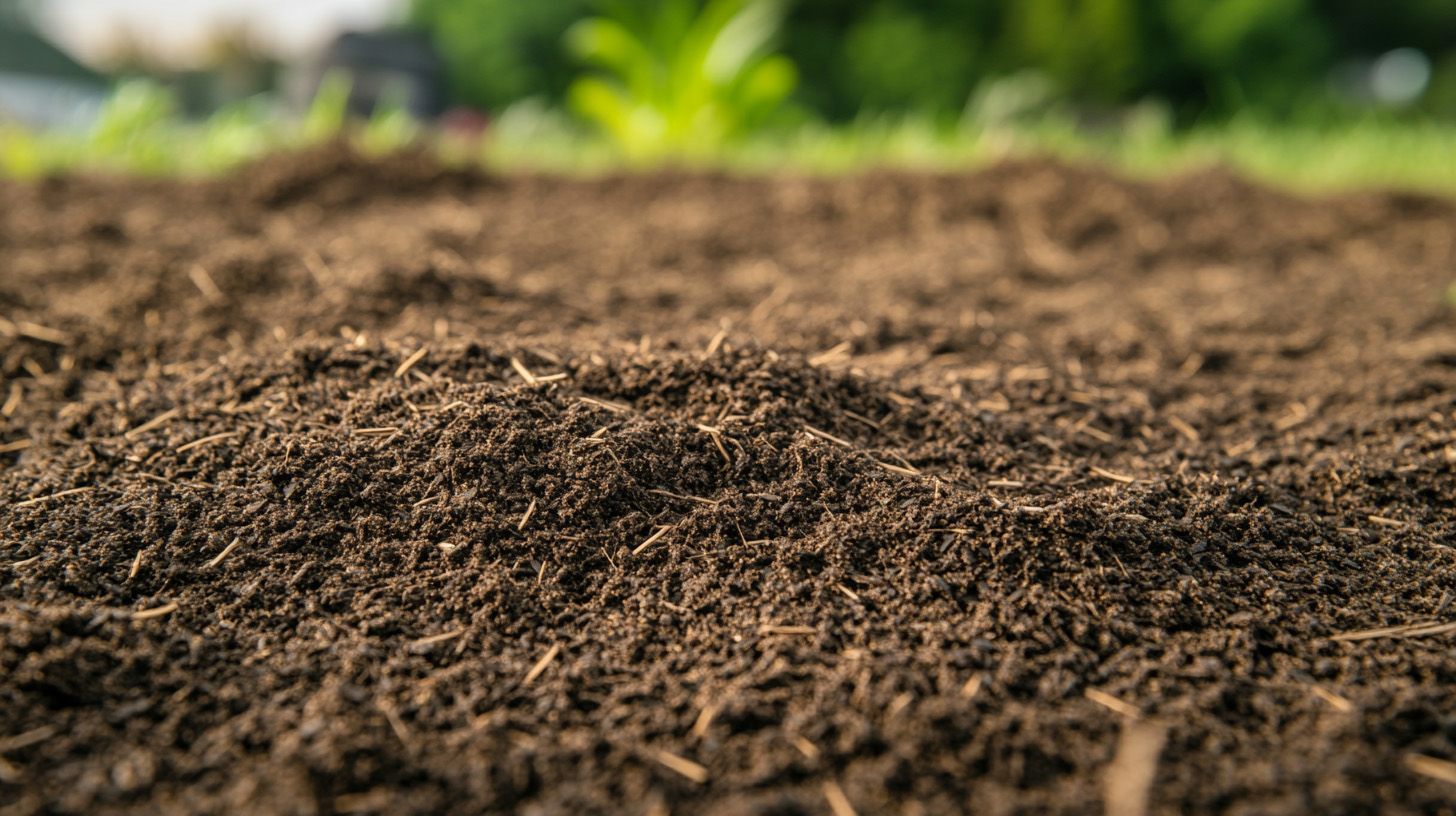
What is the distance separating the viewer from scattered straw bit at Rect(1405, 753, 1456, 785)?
1.08 metres

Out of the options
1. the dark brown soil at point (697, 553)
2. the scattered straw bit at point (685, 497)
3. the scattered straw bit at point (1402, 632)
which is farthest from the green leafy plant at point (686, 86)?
the scattered straw bit at point (1402, 632)

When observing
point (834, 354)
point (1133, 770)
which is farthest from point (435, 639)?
point (834, 354)

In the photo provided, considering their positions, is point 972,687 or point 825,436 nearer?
point 972,687

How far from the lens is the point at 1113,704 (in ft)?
3.85

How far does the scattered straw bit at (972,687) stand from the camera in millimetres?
1172

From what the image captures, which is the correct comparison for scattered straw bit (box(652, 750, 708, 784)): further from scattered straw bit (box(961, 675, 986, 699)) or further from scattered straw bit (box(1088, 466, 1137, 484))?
scattered straw bit (box(1088, 466, 1137, 484))

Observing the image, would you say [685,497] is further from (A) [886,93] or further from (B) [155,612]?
(A) [886,93]

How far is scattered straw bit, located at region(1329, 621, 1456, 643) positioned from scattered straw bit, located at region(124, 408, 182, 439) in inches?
76.7

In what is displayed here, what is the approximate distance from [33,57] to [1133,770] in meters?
12.6

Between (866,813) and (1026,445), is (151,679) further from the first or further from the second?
(1026,445)

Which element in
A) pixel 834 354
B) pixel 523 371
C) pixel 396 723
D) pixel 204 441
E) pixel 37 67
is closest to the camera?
pixel 396 723

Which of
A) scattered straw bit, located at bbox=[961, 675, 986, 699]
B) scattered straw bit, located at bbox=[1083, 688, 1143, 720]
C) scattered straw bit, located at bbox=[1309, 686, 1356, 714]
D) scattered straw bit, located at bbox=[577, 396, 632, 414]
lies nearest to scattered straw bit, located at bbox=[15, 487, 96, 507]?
scattered straw bit, located at bbox=[577, 396, 632, 414]

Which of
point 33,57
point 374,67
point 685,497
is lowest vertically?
point 685,497

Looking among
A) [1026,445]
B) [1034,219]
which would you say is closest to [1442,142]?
[1034,219]
